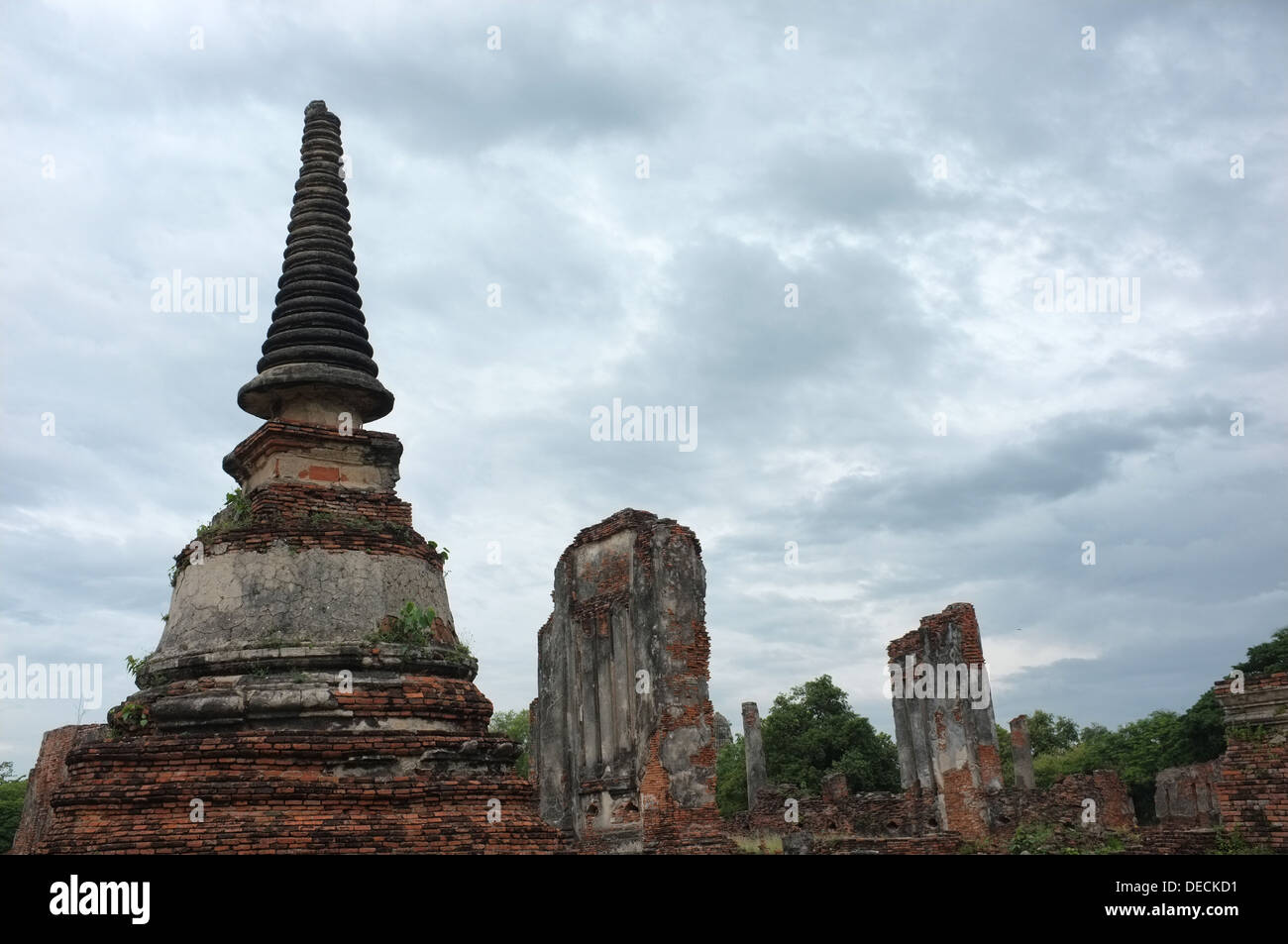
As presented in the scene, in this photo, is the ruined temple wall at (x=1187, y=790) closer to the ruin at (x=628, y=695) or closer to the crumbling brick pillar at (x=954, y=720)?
the crumbling brick pillar at (x=954, y=720)

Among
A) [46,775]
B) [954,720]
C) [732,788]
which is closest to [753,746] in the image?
[732,788]

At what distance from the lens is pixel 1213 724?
41.1 meters

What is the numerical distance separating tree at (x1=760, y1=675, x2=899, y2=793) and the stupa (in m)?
34.3

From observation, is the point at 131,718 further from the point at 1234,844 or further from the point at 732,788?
the point at 732,788

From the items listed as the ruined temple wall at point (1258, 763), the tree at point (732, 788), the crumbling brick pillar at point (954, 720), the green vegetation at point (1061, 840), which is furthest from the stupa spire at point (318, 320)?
the tree at point (732, 788)

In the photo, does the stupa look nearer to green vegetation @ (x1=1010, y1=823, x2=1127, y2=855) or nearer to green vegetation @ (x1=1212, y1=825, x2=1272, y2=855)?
green vegetation @ (x1=1212, y1=825, x2=1272, y2=855)

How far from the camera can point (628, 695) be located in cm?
1997

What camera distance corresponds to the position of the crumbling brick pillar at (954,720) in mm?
24734

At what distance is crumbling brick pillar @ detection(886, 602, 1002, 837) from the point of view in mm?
24734

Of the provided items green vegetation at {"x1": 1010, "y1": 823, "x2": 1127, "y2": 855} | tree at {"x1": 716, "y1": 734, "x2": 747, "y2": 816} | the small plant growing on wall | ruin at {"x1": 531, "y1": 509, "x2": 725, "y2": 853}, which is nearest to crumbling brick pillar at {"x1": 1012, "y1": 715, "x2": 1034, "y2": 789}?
tree at {"x1": 716, "y1": 734, "x2": 747, "y2": 816}

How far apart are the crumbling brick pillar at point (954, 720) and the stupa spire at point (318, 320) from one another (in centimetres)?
1775

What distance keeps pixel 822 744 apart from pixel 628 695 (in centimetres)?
2566
